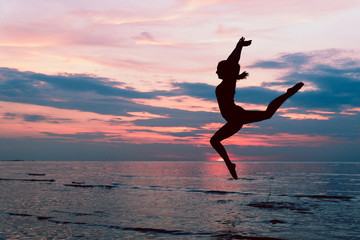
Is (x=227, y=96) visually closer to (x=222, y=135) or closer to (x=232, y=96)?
(x=232, y=96)

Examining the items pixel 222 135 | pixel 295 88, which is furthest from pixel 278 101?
pixel 222 135

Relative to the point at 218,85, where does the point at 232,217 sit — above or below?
below

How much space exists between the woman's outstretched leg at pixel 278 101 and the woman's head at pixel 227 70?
840 mm

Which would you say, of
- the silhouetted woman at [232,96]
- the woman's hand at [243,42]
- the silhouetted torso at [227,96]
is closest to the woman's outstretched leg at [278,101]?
the silhouetted woman at [232,96]

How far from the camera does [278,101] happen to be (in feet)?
19.6

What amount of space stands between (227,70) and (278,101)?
1095 mm

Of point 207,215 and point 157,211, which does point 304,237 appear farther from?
point 157,211

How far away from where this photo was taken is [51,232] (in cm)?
1443

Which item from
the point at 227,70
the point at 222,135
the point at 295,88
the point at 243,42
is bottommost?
the point at 222,135

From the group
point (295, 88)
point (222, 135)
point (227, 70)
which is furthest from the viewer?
point (222, 135)

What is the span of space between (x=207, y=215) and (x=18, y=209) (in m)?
11.6

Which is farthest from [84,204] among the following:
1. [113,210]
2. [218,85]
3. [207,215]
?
[218,85]

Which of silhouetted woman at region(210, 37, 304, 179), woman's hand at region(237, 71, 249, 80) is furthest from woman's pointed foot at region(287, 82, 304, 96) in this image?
woman's hand at region(237, 71, 249, 80)

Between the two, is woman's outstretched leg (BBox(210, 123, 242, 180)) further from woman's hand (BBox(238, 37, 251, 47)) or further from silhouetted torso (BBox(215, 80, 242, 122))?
woman's hand (BBox(238, 37, 251, 47))
